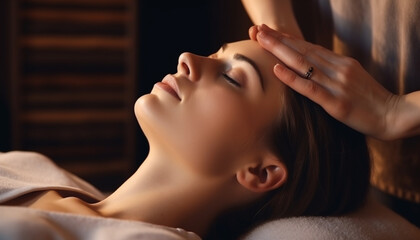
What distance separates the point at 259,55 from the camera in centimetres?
112

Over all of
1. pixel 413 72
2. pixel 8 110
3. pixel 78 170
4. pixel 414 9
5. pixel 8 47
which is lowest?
pixel 78 170

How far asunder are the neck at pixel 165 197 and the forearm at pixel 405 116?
334 mm

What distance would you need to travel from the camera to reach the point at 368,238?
1.03 meters

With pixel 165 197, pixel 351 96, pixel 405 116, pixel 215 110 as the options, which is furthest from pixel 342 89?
pixel 165 197

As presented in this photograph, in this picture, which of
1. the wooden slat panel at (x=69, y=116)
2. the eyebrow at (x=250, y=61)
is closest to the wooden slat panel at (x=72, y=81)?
the wooden slat panel at (x=69, y=116)

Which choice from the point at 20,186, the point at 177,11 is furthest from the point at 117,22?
the point at 20,186

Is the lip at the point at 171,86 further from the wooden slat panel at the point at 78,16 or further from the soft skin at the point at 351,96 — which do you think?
the wooden slat panel at the point at 78,16

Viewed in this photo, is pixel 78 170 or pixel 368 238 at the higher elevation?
pixel 368 238

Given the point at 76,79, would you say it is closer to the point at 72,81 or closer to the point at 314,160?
the point at 72,81

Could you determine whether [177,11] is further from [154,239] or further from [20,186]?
[154,239]

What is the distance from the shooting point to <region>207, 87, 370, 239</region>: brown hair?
109 cm

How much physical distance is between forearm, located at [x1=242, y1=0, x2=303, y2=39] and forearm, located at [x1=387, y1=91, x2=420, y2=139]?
14.8 inches

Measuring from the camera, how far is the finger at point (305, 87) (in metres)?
1.06

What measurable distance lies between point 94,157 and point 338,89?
1.88 metres
